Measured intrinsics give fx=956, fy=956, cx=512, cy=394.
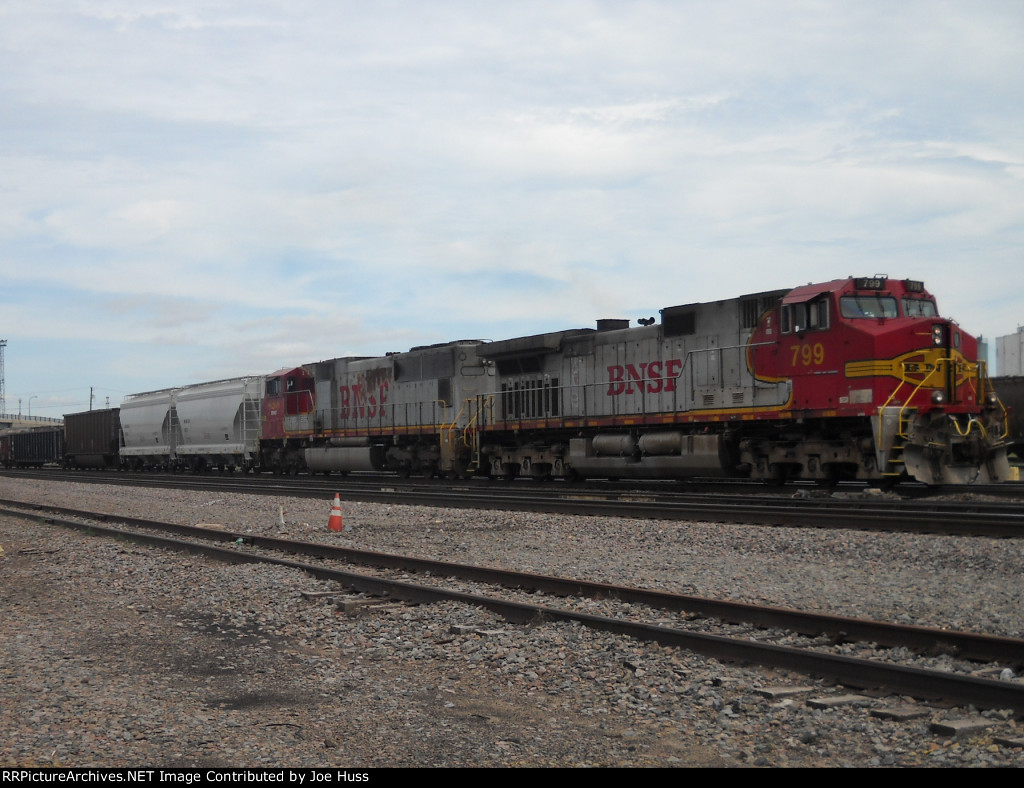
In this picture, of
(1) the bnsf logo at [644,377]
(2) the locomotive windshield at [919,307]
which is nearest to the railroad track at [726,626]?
(1) the bnsf logo at [644,377]

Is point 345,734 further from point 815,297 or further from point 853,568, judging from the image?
point 815,297

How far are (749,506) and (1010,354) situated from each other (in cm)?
2669

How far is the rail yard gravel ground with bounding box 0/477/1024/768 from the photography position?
4391 millimetres

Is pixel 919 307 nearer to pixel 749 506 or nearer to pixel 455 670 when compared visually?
pixel 749 506

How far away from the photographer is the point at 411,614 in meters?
7.65

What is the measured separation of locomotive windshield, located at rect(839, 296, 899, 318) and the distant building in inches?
861

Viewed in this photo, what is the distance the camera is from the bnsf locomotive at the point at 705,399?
1528cm

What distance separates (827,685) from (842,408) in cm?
1102

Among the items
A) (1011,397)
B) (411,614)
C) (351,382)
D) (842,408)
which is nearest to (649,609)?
(411,614)

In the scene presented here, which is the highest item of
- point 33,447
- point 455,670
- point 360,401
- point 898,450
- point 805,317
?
point 805,317

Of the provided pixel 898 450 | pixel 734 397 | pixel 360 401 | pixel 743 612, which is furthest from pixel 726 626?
pixel 360 401

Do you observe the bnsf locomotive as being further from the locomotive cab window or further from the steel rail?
the steel rail

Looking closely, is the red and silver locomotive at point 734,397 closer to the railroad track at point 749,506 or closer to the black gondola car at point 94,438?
the railroad track at point 749,506

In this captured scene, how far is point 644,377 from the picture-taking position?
1988cm
